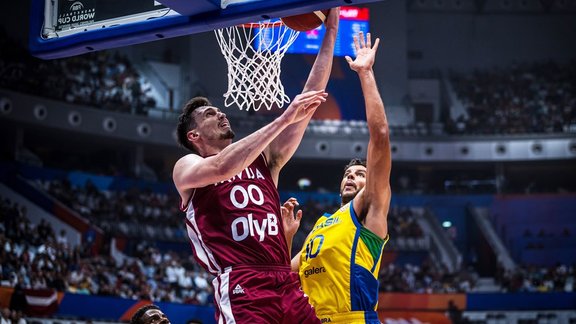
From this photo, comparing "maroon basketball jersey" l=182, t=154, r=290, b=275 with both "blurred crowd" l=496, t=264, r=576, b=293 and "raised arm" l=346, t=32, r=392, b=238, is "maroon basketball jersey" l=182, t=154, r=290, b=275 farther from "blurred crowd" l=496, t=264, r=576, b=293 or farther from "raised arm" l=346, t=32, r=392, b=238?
"blurred crowd" l=496, t=264, r=576, b=293

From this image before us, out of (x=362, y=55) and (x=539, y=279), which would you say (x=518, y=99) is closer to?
(x=539, y=279)

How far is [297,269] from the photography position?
4984mm

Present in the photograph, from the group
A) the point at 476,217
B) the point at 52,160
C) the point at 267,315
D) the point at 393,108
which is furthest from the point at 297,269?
the point at 393,108

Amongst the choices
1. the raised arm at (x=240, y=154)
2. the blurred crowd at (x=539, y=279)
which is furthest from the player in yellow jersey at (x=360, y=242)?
the blurred crowd at (x=539, y=279)

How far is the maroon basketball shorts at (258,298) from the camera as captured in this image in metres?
3.67

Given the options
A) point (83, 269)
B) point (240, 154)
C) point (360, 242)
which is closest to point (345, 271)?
point (360, 242)

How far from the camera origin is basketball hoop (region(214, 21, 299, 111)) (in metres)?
5.55

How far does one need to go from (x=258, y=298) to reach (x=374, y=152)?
1.25m

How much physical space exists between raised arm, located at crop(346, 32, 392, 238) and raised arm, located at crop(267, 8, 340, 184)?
170 millimetres

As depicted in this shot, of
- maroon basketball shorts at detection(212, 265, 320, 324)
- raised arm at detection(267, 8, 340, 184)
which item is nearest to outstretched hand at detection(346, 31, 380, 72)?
raised arm at detection(267, 8, 340, 184)

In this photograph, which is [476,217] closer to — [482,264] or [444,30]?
[482,264]

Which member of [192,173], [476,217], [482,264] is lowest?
[482,264]

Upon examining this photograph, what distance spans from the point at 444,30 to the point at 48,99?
19061mm

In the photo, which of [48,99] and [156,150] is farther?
→ [156,150]
